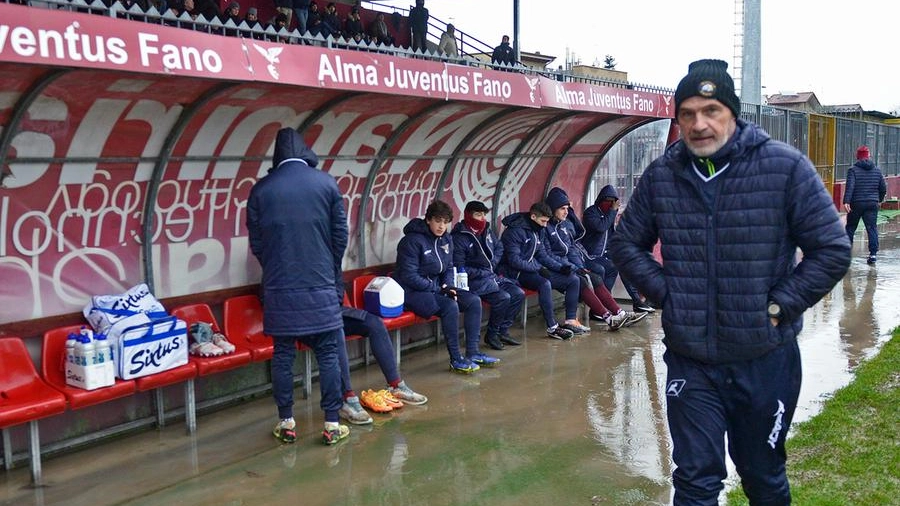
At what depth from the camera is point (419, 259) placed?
21.4ft

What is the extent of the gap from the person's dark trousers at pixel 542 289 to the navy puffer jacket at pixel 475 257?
21.3 inches

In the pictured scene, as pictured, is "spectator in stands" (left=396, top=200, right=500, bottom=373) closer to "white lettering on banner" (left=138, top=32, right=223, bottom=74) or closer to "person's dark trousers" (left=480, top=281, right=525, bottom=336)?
"person's dark trousers" (left=480, top=281, right=525, bottom=336)

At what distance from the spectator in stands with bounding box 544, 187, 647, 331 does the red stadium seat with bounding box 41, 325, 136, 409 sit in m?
4.56

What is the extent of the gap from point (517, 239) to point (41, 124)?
14.4 ft

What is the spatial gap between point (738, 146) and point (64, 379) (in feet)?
12.3

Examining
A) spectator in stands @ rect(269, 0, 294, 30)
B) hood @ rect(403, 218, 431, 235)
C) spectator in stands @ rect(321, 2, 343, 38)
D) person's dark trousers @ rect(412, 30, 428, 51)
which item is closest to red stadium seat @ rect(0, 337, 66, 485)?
hood @ rect(403, 218, 431, 235)

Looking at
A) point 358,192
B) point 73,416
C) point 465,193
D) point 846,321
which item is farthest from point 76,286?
point 846,321

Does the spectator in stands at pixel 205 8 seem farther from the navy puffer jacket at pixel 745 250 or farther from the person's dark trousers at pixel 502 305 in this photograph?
the navy puffer jacket at pixel 745 250

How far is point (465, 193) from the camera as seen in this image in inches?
316

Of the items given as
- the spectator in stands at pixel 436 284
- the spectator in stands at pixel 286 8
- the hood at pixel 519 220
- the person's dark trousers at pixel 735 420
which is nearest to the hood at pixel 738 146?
the person's dark trousers at pixel 735 420

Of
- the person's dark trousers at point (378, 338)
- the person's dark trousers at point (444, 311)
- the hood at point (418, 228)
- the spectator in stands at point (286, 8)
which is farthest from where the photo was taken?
the spectator in stands at point (286, 8)

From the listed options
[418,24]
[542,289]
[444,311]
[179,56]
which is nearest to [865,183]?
[542,289]

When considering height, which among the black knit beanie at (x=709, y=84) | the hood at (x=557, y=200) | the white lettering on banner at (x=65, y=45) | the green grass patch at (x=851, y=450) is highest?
the white lettering on banner at (x=65, y=45)

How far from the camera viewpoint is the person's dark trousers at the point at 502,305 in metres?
7.15
